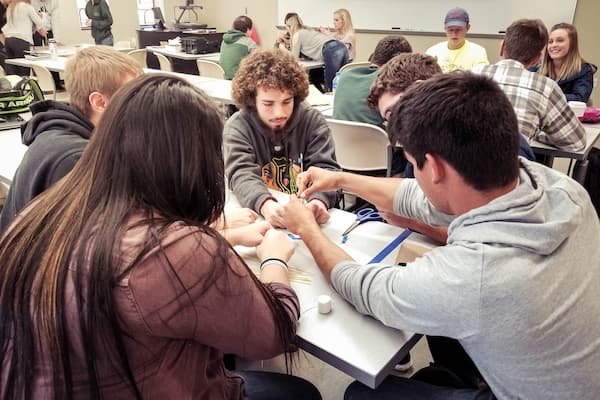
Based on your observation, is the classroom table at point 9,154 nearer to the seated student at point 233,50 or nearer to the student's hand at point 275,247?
the student's hand at point 275,247

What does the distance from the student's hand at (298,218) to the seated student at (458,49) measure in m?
3.36

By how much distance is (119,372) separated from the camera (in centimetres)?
75

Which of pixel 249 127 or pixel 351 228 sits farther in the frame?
pixel 249 127

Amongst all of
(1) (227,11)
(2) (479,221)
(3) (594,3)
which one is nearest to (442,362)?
(2) (479,221)

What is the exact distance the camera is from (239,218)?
1.46 meters

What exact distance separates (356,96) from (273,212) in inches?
61.7

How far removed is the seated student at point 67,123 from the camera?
1.36 m

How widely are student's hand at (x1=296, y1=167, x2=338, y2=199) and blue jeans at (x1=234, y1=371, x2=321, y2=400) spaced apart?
23.9 inches

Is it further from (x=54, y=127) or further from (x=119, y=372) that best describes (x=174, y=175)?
(x=54, y=127)

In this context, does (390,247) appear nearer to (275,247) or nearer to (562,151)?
(275,247)

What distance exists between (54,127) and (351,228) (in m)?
0.99

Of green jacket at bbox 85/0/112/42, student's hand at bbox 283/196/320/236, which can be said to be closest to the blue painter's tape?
student's hand at bbox 283/196/320/236

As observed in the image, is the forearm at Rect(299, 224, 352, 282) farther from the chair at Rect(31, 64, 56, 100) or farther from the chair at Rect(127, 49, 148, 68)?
the chair at Rect(127, 49, 148, 68)

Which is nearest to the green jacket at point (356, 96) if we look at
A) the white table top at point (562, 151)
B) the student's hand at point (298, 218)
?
the white table top at point (562, 151)
